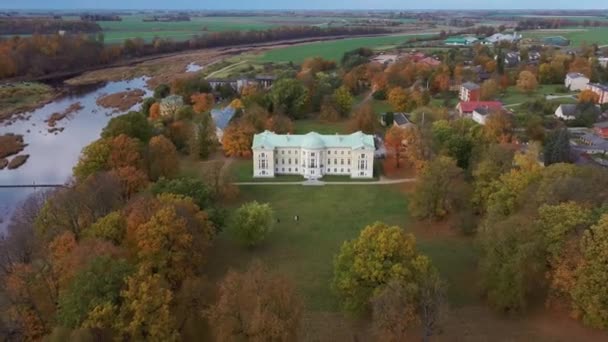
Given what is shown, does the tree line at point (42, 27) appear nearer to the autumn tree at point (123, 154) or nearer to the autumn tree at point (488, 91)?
the autumn tree at point (488, 91)

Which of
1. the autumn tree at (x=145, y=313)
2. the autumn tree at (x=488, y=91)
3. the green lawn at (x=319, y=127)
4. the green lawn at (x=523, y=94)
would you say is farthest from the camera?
the green lawn at (x=523, y=94)

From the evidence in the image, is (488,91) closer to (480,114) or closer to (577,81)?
(480,114)

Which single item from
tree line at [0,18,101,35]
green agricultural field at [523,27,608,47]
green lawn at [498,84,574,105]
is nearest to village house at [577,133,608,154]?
green lawn at [498,84,574,105]

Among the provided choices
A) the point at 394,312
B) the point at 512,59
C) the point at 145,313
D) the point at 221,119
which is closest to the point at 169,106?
the point at 221,119

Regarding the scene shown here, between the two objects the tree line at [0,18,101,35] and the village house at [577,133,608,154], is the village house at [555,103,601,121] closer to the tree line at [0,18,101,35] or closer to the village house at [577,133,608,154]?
the village house at [577,133,608,154]

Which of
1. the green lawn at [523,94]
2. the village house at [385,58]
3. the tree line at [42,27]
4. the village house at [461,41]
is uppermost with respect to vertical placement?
the tree line at [42,27]

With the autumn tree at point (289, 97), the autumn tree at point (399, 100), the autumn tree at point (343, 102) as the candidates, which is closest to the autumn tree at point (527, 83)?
the autumn tree at point (399, 100)
